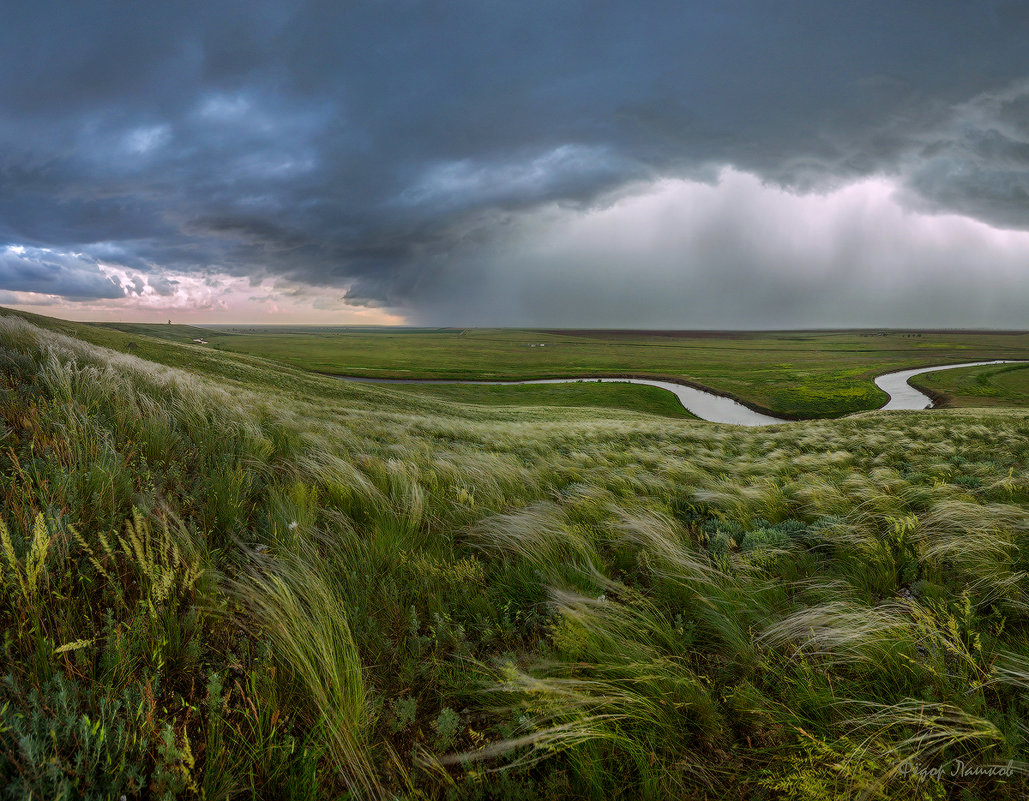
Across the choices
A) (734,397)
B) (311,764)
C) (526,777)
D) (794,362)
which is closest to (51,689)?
(311,764)

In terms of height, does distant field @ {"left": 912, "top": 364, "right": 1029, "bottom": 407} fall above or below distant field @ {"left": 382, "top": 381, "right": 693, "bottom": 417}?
above

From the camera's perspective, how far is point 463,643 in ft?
7.13

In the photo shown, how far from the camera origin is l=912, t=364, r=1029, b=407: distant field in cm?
4356

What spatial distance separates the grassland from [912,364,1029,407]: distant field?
57746mm

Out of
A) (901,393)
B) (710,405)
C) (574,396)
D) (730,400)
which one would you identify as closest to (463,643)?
(574,396)

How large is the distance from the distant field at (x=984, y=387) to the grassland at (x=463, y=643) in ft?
189

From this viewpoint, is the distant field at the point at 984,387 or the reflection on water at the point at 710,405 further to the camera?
the reflection on water at the point at 710,405

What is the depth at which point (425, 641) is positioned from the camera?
7.09 feet

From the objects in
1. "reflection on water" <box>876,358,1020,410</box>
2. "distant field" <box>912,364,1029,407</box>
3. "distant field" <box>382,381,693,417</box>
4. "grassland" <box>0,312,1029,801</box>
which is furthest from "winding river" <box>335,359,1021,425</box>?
"grassland" <box>0,312,1029,801</box>

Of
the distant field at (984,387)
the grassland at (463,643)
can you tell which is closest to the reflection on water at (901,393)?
the distant field at (984,387)

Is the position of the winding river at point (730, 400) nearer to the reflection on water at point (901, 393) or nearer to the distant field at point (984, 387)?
the reflection on water at point (901, 393)

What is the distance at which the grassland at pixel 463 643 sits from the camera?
153 centimetres

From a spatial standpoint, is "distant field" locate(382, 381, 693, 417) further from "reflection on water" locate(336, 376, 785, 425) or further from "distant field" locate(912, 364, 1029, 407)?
"distant field" locate(912, 364, 1029, 407)

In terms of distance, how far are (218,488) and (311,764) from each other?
2.36 meters
